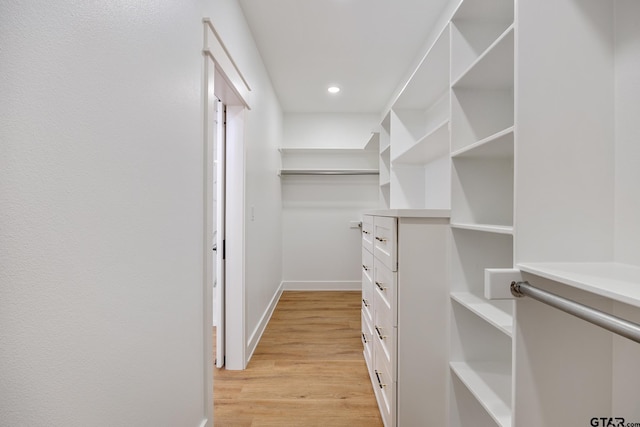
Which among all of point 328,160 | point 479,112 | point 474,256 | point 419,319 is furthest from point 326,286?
point 479,112

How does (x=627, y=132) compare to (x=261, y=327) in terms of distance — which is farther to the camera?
(x=261, y=327)

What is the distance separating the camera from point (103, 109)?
0.77m

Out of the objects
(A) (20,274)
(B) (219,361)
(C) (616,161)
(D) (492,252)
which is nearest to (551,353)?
(D) (492,252)

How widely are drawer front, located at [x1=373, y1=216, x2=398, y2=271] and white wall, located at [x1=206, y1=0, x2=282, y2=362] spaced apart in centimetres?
99

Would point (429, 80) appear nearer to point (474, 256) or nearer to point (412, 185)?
point (412, 185)

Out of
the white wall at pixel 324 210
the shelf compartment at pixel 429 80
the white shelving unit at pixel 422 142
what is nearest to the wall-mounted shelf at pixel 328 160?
the white wall at pixel 324 210

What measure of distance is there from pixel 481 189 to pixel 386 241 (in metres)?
0.55

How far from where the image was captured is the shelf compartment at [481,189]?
1348 mm

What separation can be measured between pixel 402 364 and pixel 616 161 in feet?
3.85

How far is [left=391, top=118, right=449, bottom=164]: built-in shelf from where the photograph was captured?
174 cm

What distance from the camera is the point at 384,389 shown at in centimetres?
162

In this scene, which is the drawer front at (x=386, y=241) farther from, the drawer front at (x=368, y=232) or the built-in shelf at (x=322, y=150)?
the built-in shelf at (x=322, y=150)

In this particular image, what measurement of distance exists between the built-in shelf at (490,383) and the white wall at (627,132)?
0.66 m

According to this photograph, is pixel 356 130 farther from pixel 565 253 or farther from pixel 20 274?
pixel 20 274
